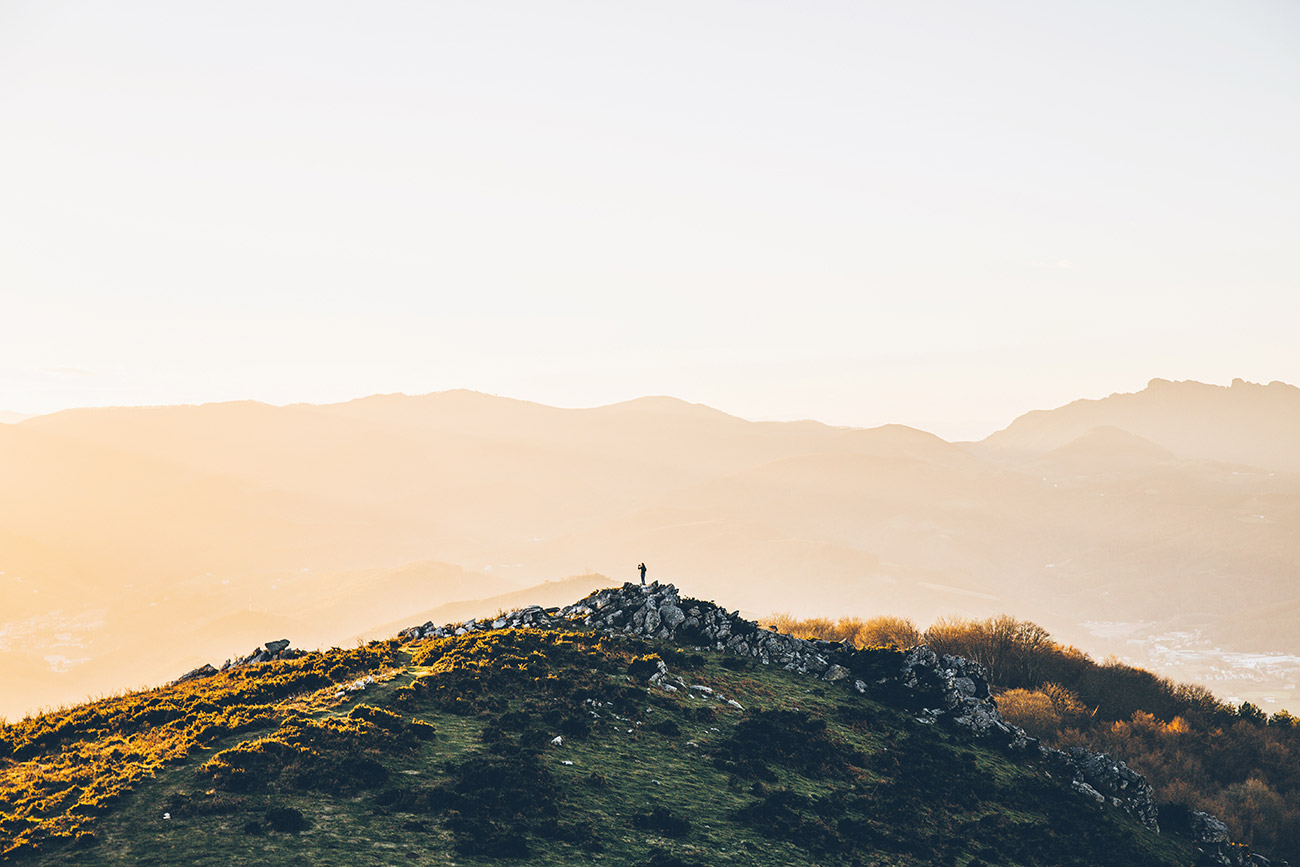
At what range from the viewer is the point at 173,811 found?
76.4 feet

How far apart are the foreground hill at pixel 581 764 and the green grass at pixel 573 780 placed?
114 millimetres

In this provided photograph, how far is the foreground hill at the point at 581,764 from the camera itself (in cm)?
2386

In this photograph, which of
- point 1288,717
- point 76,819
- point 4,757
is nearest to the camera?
point 76,819

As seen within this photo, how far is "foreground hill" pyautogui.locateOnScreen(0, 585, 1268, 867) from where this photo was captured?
23.9m

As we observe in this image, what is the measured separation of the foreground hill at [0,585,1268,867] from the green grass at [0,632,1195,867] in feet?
0.37

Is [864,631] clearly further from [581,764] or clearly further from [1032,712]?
[581,764]

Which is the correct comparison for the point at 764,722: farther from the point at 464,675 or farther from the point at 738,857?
the point at 464,675

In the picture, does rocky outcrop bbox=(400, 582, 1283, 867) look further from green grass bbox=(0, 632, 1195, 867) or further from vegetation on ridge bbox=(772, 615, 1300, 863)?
vegetation on ridge bbox=(772, 615, 1300, 863)

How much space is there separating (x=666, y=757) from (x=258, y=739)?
17.2 m

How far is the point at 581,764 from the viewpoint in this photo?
31.7 metres

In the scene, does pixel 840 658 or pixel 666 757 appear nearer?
pixel 666 757

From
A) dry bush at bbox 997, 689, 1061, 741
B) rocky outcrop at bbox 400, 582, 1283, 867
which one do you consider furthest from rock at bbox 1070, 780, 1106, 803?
dry bush at bbox 997, 689, 1061, 741

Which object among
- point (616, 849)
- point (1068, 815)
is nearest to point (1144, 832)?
point (1068, 815)

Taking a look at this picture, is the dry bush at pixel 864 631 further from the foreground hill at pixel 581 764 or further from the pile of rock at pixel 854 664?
the foreground hill at pixel 581 764
